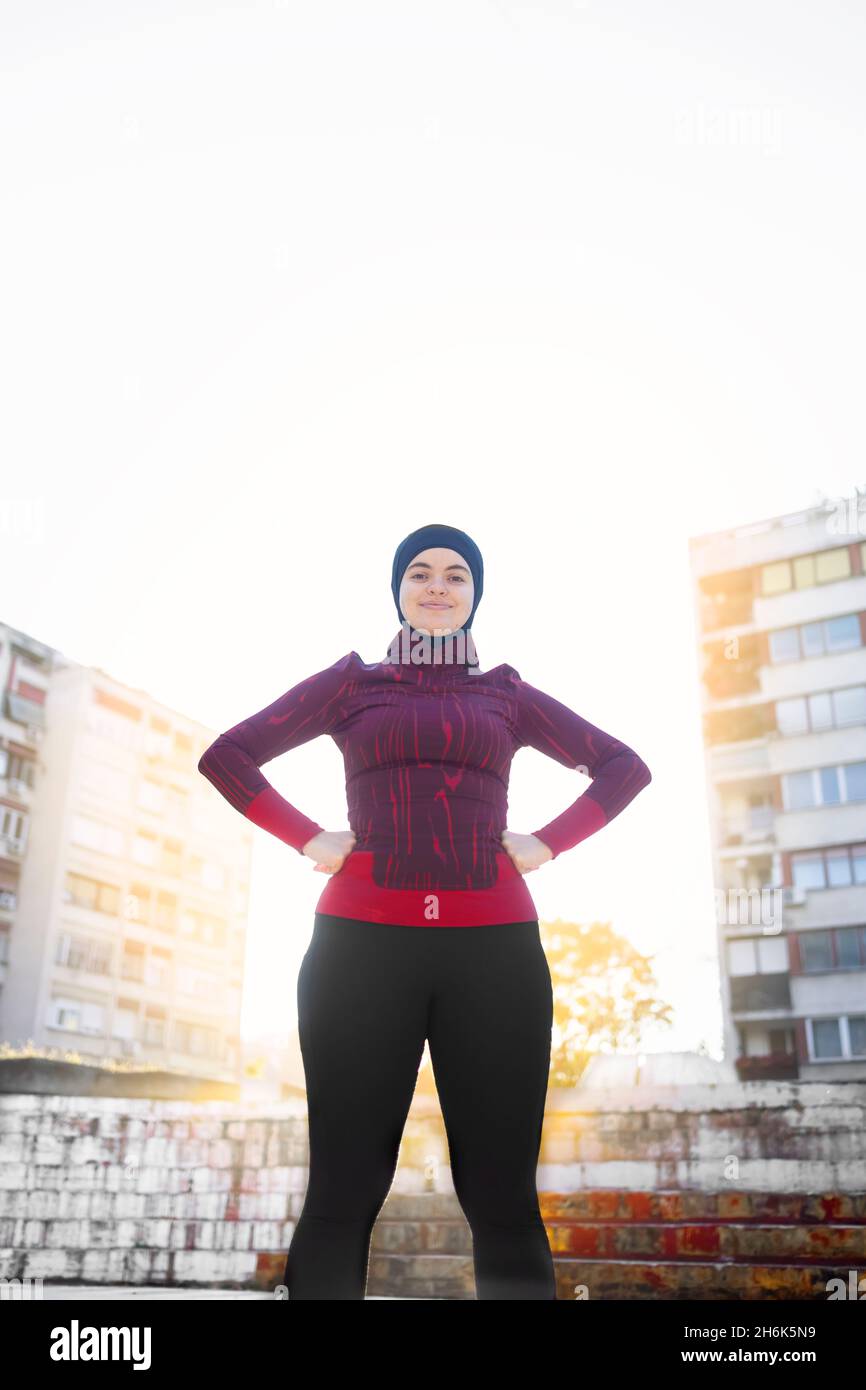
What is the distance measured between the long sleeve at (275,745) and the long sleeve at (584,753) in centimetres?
52

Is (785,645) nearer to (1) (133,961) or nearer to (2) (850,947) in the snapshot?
(2) (850,947)

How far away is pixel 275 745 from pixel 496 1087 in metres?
1.04

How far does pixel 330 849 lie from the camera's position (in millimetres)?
2758

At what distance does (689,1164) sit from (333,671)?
6248 mm

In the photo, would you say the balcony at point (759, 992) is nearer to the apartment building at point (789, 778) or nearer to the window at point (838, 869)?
the apartment building at point (789, 778)

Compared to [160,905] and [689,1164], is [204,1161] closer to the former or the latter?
[689,1164]

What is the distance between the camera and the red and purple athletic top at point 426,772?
2.70 meters

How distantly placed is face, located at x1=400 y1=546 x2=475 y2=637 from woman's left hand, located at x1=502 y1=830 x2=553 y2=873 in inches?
26.0

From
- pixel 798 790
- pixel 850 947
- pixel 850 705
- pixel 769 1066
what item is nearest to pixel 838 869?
pixel 850 947

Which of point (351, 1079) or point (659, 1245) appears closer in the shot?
point (351, 1079)

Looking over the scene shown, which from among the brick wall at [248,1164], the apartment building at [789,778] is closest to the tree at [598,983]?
the apartment building at [789,778]

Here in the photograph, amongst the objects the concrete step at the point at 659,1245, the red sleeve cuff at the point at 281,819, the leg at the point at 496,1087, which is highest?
the red sleeve cuff at the point at 281,819

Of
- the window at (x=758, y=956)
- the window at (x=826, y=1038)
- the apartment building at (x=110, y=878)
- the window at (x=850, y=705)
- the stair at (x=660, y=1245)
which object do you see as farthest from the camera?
the apartment building at (x=110, y=878)

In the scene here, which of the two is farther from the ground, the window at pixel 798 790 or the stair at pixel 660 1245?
the window at pixel 798 790
